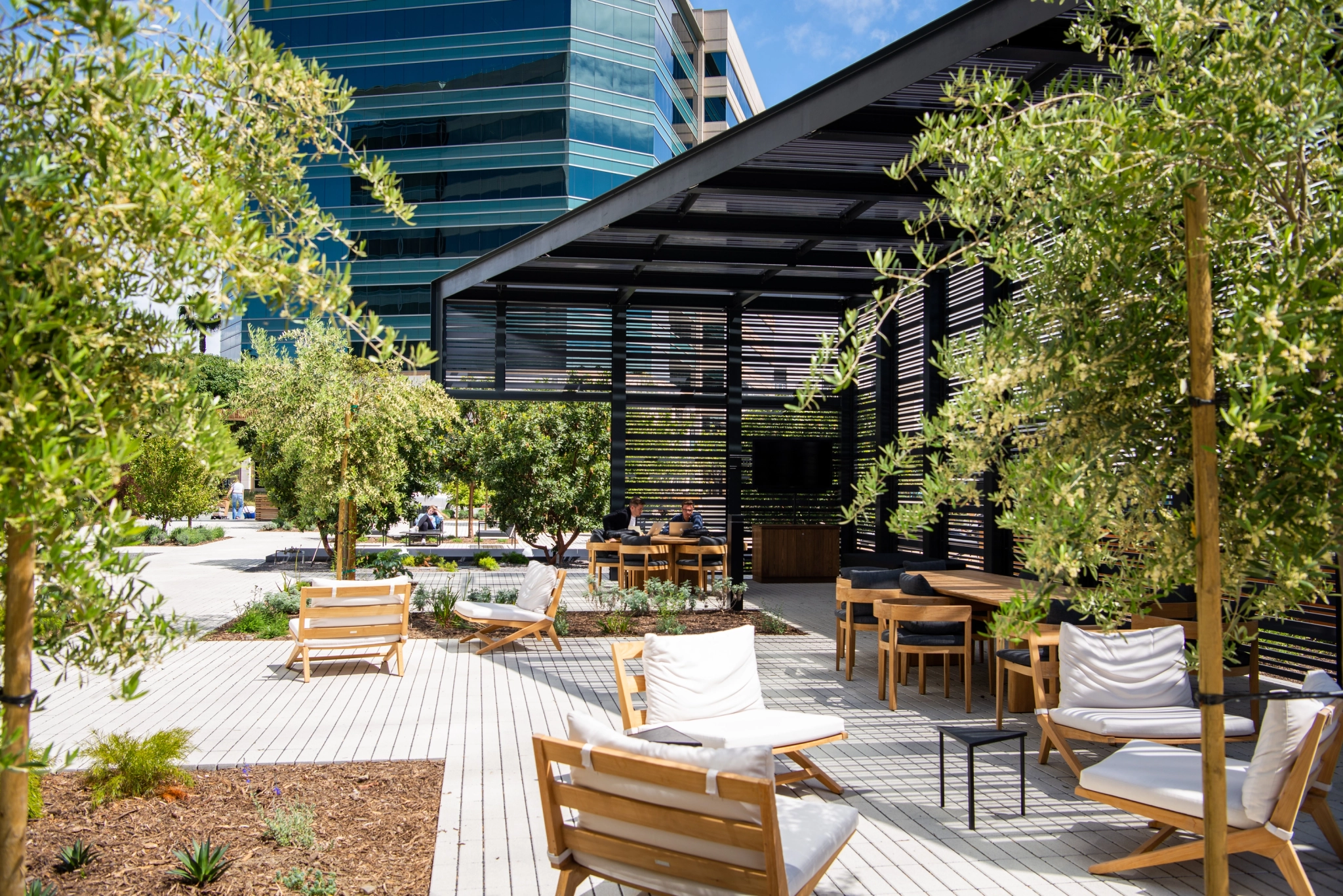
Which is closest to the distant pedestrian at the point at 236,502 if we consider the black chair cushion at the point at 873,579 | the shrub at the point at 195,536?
the shrub at the point at 195,536

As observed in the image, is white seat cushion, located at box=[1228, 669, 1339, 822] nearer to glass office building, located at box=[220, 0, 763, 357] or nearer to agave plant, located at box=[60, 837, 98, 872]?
agave plant, located at box=[60, 837, 98, 872]

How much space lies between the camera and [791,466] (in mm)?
15914

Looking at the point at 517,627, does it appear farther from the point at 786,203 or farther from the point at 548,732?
the point at 786,203

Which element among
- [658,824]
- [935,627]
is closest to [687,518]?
[935,627]

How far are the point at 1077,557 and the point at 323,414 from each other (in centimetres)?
963

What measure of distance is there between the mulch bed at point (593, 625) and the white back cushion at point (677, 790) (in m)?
6.83

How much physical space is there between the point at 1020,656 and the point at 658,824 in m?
4.34

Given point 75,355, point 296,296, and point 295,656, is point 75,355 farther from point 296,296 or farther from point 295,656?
point 295,656

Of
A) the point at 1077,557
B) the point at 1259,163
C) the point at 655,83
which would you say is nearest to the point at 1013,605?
the point at 1077,557

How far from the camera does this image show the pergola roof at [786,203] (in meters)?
6.23

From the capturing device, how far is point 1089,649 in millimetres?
5535

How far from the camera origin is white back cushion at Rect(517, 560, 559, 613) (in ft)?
32.7

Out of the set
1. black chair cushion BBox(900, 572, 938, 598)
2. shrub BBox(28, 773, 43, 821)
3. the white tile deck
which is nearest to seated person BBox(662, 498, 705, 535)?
the white tile deck

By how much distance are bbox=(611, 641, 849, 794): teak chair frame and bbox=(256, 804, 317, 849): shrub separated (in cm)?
157
